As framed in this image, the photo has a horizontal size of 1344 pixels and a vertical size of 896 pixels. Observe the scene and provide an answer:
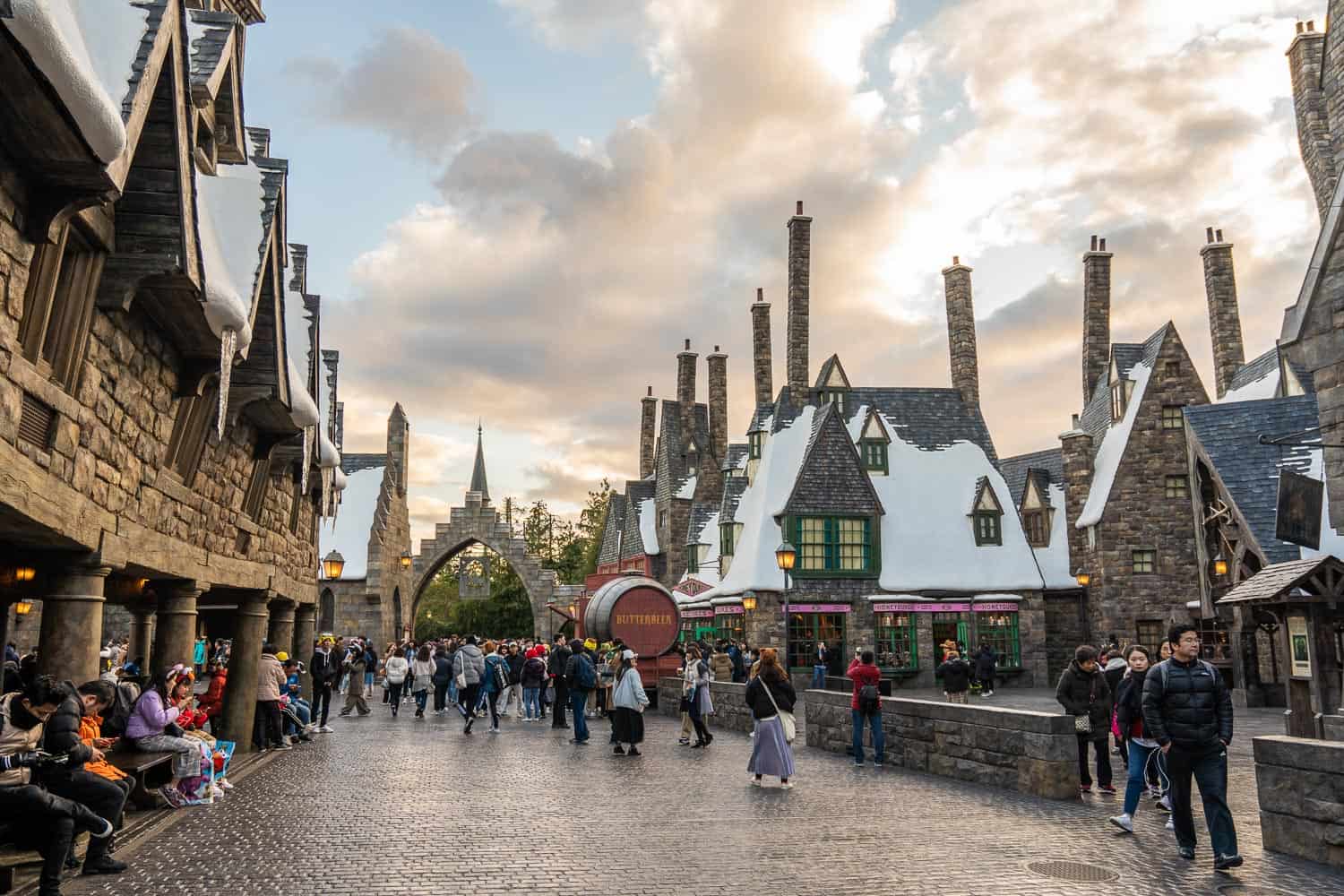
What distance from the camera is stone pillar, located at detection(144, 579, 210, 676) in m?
11.5

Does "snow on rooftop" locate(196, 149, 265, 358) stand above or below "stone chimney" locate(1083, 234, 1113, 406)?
below

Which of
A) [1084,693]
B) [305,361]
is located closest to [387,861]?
[1084,693]

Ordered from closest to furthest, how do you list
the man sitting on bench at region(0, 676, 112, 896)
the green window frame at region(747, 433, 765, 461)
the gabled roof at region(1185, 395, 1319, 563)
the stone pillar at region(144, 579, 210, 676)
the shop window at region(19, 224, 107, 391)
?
1. the man sitting on bench at region(0, 676, 112, 896)
2. the shop window at region(19, 224, 107, 391)
3. the stone pillar at region(144, 579, 210, 676)
4. the gabled roof at region(1185, 395, 1319, 563)
5. the green window frame at region(747, 433, 765, 461)

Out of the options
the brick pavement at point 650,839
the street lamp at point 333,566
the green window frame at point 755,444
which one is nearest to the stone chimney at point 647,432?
the green window frame at point 755,444

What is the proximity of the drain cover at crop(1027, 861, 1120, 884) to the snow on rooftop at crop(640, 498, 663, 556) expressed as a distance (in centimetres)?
3800

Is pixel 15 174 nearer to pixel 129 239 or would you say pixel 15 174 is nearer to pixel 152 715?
pixel 129 239

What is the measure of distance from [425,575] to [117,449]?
41.4 meters

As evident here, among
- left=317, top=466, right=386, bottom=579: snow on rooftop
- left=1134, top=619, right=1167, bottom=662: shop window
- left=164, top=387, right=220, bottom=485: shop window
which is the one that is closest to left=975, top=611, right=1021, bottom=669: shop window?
left=1134, top=619, right=1167, bottom=662: shop window

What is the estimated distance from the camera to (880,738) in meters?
14.3

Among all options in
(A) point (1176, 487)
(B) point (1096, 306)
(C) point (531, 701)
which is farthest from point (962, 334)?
(C) point (531, 701)

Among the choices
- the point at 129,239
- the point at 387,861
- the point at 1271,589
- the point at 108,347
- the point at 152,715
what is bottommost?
the point at 387,861

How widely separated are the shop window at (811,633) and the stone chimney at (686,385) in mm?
15539

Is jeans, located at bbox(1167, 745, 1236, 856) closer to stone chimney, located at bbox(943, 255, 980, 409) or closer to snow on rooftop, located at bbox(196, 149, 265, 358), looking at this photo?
snow on rooftop, located at bbox(196, 149, 265, 358)

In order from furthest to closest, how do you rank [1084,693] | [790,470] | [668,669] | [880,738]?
[790,470] → [668,669] → [880,738] → [1084,693]
